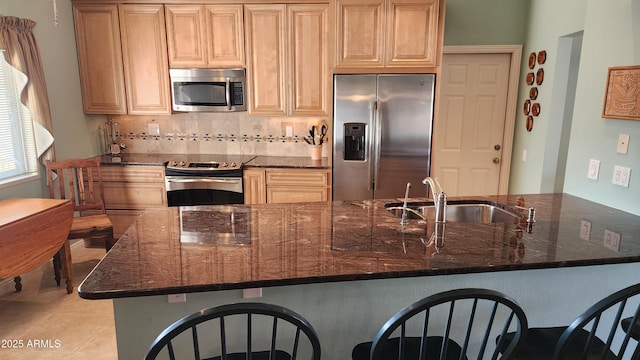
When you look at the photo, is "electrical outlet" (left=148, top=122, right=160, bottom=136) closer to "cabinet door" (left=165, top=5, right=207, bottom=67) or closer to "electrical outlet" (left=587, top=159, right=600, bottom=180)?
"cabinet door" (left=165, top=5, right=207, bottom=67)

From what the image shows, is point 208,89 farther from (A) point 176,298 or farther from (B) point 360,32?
(A) point 176,298

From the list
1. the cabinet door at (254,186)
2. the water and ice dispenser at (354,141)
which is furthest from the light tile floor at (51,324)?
the water and ice dispenser at (354,141)

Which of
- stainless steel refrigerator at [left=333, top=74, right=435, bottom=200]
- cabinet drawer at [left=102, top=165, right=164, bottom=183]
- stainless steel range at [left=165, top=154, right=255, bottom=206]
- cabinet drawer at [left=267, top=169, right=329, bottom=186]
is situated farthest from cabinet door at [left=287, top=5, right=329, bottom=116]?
cabinet drawer at [left=102, top=165, right=164, bottom=183]

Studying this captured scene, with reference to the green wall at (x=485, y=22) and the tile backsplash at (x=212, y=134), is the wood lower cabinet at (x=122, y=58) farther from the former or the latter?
the green wall at (x=485, y=22)

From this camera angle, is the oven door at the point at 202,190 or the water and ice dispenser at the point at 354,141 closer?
the water and ice dispenser at the point at 354,141

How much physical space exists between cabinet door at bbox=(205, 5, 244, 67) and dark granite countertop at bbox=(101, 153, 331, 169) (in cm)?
98

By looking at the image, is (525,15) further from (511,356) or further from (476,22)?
(511,356)

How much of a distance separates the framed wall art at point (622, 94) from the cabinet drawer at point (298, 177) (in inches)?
89.0

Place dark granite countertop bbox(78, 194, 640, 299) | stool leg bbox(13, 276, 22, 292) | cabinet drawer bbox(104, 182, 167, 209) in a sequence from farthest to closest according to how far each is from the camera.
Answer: cabinet drawer bbox(104, 182, 167, 209)
stool leg bbox(13, 276, 22, 292)
dark granite countertop bbox(78, 194, 640, 299)

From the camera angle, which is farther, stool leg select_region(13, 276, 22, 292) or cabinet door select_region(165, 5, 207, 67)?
cabinet door select_region(165, 5, 207, 67)

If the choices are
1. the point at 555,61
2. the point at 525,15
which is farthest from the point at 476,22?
the point at 555,61

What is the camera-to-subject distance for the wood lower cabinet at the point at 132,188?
392 centimetres

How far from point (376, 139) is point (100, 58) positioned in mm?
2884

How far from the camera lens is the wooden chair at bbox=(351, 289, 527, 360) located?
112 centimetres
